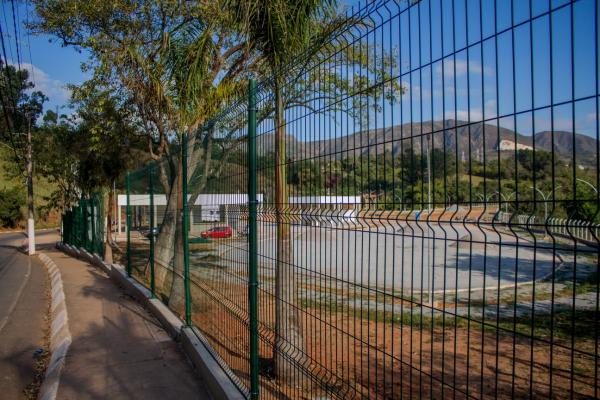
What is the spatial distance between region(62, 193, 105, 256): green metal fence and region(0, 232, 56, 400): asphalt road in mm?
2025

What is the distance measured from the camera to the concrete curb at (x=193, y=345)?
506 cm

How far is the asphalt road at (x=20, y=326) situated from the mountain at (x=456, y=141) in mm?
5069

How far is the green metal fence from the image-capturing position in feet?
58.0

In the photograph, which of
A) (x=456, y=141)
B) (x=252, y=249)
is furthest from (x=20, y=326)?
(x=456, y=141)

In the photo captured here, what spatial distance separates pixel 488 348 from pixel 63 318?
22.2 feet

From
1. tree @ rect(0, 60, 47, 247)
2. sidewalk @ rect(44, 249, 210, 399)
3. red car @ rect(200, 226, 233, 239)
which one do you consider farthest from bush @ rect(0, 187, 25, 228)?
red car @ rect(200, 226, 233, 239)

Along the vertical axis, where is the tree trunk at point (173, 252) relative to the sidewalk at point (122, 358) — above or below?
above

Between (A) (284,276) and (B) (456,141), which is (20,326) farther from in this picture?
(B) (456,141)

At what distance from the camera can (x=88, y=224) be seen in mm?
20438

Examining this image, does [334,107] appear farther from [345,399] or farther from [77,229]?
[77,229]

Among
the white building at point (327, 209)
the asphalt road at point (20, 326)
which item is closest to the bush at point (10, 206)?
the asphalt road at point (20, 326)

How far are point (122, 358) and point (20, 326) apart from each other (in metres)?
3.71

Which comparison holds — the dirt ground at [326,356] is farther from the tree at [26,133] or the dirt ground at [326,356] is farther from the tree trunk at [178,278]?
the tree at [26,133]

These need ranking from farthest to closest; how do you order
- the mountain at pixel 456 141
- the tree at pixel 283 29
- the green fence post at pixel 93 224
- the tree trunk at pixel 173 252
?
the green fence post at pixel 93 224 < the tree trunk at pixel 173 252 < the tree at pixel 283 29 < the mountain at pixel 456 141
